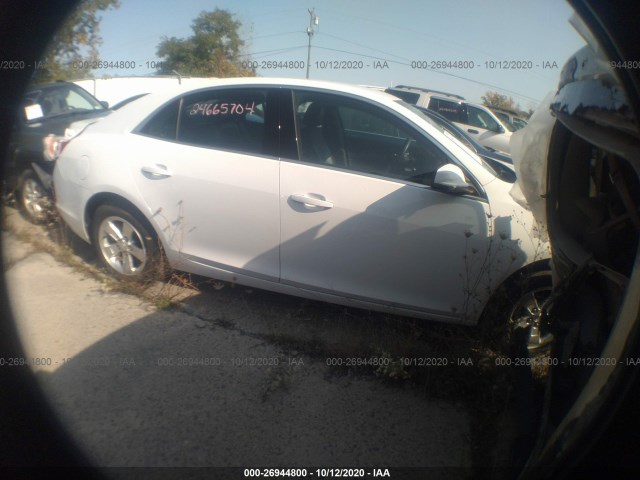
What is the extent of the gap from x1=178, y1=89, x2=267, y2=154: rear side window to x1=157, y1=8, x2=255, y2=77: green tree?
1502cm

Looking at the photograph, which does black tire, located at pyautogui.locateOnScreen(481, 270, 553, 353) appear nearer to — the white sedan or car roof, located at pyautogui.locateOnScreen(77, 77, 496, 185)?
the white sedan

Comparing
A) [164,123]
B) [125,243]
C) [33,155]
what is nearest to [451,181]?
[164,123]

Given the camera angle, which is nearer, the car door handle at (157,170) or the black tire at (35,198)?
the car door handle at (157,170)

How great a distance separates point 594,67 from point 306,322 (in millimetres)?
2479

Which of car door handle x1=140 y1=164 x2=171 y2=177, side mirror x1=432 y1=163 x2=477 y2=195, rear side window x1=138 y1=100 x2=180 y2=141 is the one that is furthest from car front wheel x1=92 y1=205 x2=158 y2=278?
side mirror x1=432 y1=163 x2=477 y2=195

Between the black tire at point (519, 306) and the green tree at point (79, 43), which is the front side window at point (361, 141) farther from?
the green tree at point (79, 43)

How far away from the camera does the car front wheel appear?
3.73 m

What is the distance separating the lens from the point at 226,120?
138 inches

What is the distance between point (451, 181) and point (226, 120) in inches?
68.7

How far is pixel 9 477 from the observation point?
2189 millimetres

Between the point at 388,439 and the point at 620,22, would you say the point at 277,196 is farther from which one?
the point at 620,22

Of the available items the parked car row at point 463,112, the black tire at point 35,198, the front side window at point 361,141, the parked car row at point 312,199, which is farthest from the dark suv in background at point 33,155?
the parked car row at point 463,112

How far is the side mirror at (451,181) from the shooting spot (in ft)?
9.59

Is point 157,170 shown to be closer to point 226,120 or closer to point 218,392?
point 226,120
